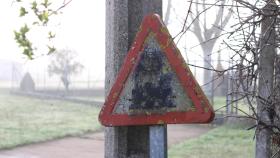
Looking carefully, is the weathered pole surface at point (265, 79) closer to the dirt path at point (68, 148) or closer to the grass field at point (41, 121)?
the dirt path at point (68, 148)

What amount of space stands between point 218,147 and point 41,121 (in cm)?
685

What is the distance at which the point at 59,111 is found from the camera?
2023cm

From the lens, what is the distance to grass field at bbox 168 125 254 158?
10.4 m

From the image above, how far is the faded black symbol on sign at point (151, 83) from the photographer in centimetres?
281

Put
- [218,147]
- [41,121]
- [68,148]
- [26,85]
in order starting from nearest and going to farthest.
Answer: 1. [68,148]
2. [218,147]
3. [41,121]
4. [26,85]

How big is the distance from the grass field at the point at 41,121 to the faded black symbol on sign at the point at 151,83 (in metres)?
8.46

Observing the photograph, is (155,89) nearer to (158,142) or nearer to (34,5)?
(158,142)

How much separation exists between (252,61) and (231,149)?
7.71 metres

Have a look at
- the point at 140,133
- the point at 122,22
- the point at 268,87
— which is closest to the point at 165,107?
the point at 140,133

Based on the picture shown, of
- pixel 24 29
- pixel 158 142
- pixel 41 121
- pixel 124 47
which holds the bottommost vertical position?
pixel 41 121

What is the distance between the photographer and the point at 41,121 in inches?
642

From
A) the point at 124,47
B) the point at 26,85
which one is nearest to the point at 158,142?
the point at 124,47

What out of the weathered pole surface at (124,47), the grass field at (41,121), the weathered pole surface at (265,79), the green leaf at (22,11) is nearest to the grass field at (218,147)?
the grass field at (41,121)

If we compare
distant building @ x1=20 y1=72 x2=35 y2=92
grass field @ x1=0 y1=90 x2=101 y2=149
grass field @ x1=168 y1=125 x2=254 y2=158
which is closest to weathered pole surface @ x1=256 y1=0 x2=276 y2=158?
grass field @ x1=168 y1=125 x2=254 y2=158
